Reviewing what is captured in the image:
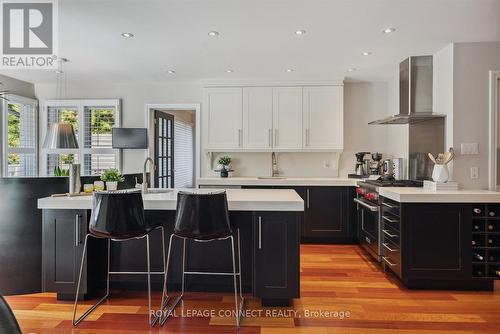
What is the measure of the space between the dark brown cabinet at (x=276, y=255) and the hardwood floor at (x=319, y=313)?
0.57 ft

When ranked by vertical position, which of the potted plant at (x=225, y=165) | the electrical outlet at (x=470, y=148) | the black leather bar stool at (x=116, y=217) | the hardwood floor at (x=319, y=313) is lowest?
the hardwood floor at (x=319, y=313)

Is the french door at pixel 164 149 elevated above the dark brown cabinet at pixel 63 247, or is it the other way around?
the french door at pixel 164 149

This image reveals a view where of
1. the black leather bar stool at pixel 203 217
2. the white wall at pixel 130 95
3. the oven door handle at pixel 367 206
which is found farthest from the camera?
the white wall at pixel 130 95

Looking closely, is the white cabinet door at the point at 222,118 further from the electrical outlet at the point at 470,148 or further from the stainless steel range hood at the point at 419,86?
the electrical outlet at the point at 470,148

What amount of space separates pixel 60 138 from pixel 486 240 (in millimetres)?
4265

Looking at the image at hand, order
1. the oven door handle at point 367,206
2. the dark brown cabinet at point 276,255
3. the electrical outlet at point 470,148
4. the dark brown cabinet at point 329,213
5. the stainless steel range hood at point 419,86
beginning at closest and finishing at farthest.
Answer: the dark brown cabinet at point 276,255 → the electrical outlet at point 470,148 → the oven door handle at point 367,206 → the stainless steel range hood at point 419,86 → the dark brown cabinet at point 329,213

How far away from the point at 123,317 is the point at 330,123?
376cm

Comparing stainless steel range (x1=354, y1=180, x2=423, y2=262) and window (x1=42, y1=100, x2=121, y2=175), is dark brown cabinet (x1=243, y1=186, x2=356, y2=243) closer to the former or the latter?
stainless steel range (x1=354, y1=180, x2=423, y2=262)

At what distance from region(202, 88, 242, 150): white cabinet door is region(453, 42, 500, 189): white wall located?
2831mm

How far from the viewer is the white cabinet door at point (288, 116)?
4973 mm

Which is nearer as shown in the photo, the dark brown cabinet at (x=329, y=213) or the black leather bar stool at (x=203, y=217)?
the black leather bar stool at (x=203, y=217)

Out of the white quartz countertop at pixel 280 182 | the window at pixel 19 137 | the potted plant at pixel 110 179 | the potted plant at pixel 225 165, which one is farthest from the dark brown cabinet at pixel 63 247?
the window at pixel 19 137

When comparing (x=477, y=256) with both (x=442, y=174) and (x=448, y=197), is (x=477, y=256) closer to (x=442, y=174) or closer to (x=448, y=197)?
(x=448, y=197)

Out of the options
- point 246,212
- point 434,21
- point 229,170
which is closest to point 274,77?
point 229,170
